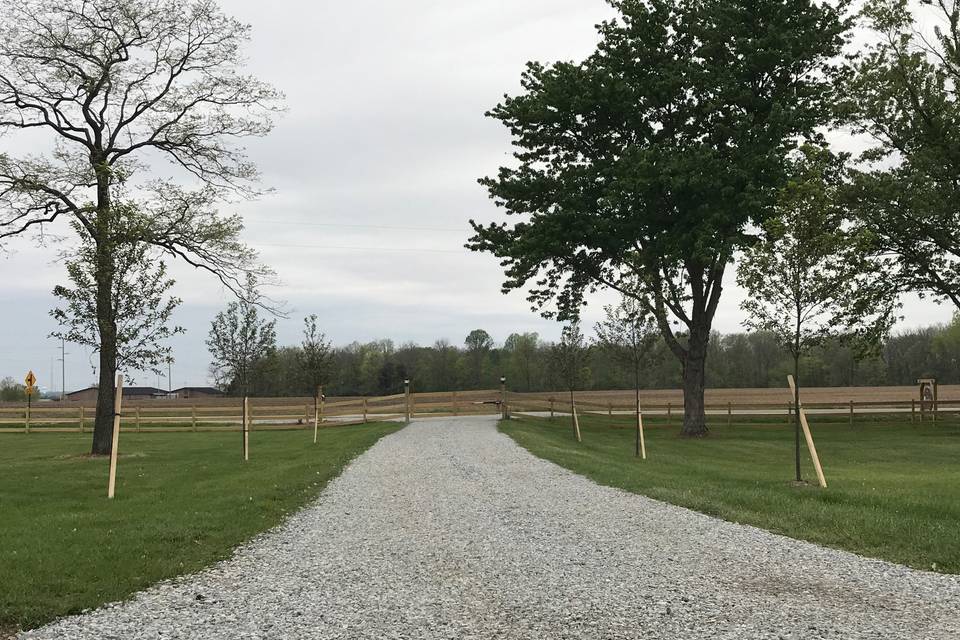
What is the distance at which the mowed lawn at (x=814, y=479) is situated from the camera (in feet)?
28.8

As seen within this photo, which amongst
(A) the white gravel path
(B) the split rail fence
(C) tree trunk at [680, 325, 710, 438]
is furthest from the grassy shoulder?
(C) tree trunk at [680, 325, 710, 438]

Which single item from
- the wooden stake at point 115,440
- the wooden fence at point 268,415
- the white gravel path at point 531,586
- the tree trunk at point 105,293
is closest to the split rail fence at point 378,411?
the wooden fence at point 268,415

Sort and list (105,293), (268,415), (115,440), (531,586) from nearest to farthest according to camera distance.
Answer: (531,586)
(115,440)
(105,293)
(268,415)

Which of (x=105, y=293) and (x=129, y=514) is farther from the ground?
(x=105, y=293)

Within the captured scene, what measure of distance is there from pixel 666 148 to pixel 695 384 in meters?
9.31

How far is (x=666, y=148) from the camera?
84.8 feet

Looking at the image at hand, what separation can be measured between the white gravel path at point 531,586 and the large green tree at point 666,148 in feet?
54.6

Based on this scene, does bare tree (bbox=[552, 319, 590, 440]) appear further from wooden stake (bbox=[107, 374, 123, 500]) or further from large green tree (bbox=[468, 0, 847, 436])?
wooden stake (bbox=[107, 374, 123, 500])

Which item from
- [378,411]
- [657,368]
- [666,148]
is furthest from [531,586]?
[657,368]

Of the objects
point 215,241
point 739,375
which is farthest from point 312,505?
point 739,375

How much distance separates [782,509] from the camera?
34.3 ft

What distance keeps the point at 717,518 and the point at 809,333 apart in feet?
18.3

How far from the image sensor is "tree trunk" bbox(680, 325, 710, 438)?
2914 centimetres

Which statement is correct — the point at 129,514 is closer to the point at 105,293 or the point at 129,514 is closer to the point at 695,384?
the point at 105,293
